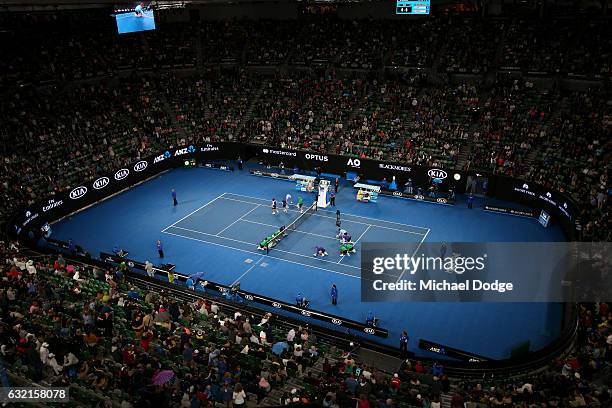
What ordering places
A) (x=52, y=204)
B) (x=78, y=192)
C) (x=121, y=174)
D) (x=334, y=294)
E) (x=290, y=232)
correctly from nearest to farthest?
(x=334, y=294) < (x=290, y=232) < (x=52, y=204) < (x=78, y=192) < (x=121, y=174)

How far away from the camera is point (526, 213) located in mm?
38062

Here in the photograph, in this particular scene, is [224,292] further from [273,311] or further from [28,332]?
[28,332]

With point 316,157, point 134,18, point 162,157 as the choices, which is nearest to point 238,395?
point 316,157

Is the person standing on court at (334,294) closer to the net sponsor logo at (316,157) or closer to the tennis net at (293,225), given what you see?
the tennis net at (293,225)

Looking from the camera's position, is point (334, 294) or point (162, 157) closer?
Answer: point (334, 294)

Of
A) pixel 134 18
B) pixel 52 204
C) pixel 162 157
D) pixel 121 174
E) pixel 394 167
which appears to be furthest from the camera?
pixel 162 157

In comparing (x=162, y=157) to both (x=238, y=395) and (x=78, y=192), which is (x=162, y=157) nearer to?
(x=78, y=192)

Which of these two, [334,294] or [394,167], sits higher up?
[394,167]

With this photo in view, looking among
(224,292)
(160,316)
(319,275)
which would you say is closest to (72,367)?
(160,316)

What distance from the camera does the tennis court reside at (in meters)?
32.7

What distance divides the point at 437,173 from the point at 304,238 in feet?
48.0

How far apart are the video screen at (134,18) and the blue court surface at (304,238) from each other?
1355 cm

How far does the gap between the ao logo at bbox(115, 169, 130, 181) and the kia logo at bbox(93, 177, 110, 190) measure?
1.05 m

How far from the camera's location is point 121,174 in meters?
44.0
